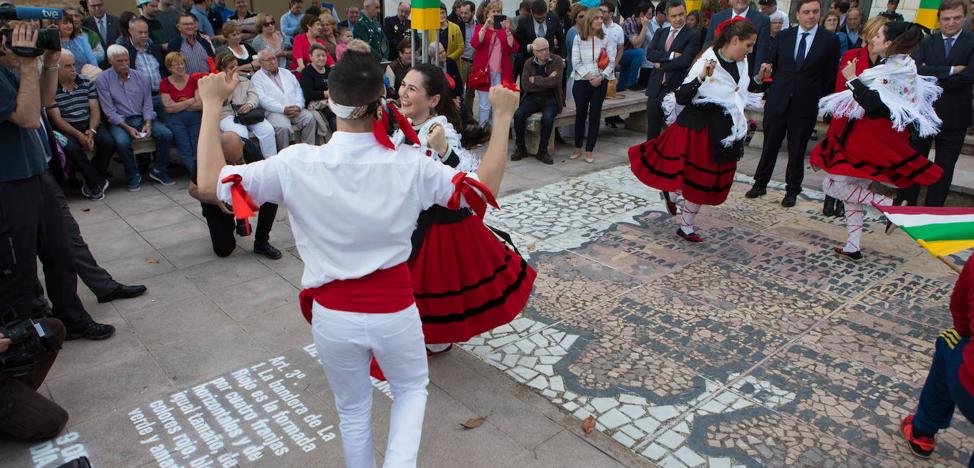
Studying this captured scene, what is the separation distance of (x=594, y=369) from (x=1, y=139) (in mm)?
3447

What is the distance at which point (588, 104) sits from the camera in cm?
889

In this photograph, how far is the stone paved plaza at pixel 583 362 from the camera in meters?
3.27

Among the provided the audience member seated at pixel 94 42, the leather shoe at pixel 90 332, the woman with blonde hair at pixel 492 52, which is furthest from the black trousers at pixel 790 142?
the audience member seated at pixel 94 42

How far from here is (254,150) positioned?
6180mm

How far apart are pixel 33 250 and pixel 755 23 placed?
7.08m

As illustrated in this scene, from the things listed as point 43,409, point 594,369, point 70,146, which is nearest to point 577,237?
A: point 594,369

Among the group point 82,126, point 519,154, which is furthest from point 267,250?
point 519,154

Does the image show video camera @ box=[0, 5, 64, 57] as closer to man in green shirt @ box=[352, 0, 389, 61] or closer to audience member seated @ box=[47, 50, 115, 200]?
audience member seated @ box=[47, 50, 115, 200]

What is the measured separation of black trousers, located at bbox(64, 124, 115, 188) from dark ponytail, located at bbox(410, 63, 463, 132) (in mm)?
4910

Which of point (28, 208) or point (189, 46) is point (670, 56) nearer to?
point (189, 46)

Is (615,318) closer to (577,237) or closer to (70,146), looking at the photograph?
(577,237)

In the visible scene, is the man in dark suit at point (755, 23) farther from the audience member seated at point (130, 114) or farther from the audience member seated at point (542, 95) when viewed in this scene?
the audience member seated at point (130, 114)

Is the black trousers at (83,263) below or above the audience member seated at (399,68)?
below

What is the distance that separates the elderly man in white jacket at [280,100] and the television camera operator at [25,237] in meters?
3.69
